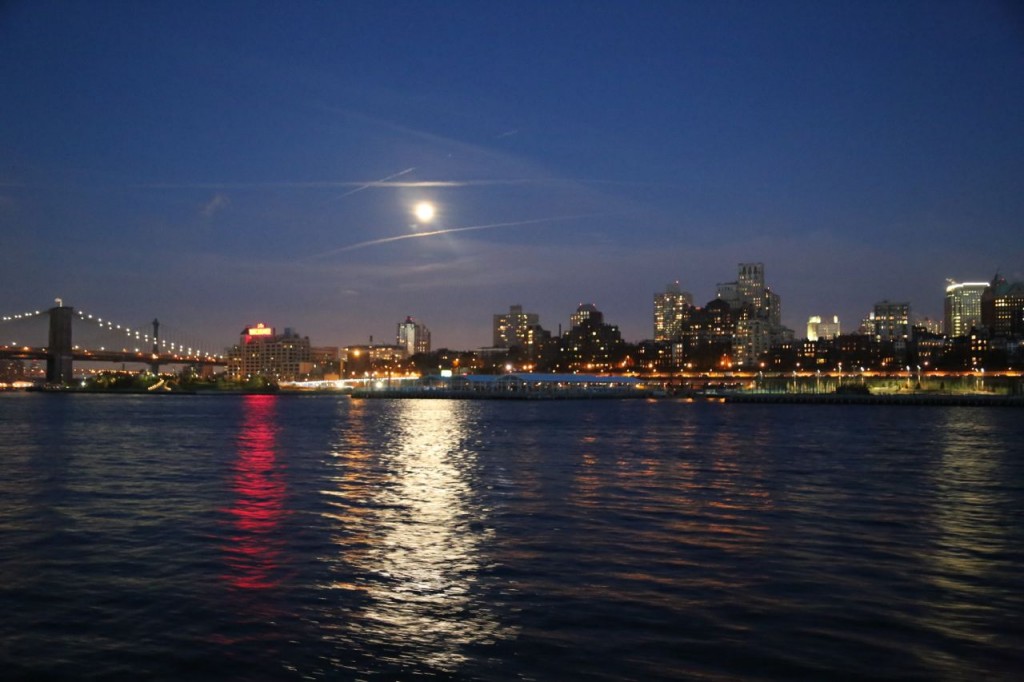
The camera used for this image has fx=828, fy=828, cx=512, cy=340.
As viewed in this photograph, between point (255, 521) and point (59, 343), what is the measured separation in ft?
493

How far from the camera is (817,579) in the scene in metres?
14.2

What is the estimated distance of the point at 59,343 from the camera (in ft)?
491

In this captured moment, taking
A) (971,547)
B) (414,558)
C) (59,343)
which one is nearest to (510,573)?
(414,558)

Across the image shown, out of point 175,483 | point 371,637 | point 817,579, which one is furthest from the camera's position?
point 175,483

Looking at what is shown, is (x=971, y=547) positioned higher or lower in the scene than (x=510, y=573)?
lower

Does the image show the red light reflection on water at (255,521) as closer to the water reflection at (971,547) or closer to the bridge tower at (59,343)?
the water reflection at (971,547)

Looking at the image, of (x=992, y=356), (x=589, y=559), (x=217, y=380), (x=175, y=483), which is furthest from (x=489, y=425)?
(x=992, y=356)

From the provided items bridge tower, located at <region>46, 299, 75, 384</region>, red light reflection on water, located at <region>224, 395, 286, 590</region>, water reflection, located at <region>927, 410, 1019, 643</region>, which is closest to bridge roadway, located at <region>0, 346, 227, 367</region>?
bridge tower, located at <region>46, 299, 75, 384</region>

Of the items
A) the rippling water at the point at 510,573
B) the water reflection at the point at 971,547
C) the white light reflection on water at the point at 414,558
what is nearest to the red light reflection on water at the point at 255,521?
the rippling water at the point at 510,573

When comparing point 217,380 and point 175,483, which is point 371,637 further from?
point 217,380

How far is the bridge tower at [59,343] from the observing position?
486 ft

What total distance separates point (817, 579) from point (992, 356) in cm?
20358

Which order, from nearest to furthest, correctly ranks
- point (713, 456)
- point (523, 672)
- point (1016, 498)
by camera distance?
point (523, 672) < point (1016, 498) < point (713, 456)

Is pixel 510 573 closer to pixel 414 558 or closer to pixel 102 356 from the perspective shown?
pixel 414 558
